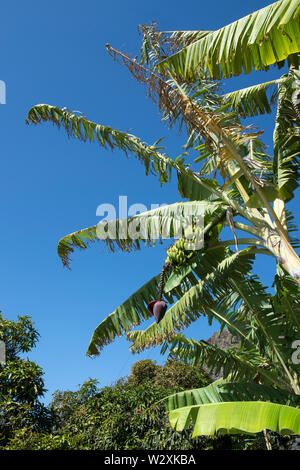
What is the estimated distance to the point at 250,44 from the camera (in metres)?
3.38

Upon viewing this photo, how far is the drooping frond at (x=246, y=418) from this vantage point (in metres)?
2.87

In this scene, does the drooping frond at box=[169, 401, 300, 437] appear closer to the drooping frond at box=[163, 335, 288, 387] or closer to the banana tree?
the banana tree

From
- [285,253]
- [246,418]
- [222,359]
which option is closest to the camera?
[246,418]

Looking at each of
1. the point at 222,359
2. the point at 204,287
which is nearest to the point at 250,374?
the point at 222,359

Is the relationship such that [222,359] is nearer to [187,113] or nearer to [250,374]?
[250,374]

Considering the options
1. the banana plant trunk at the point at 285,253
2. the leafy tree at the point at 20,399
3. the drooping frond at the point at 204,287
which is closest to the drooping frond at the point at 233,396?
the drooping frond at the point at 204,287

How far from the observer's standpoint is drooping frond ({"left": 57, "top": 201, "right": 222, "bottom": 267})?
4.52 metres

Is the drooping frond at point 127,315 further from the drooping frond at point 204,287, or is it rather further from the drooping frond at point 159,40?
the drooping frond at point 159,40

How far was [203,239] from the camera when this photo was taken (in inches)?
177

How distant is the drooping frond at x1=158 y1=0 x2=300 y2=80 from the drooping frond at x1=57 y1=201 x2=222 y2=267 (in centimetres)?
150

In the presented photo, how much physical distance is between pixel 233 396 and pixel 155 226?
7.26 feet

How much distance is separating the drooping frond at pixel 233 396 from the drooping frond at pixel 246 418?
4.37 ft

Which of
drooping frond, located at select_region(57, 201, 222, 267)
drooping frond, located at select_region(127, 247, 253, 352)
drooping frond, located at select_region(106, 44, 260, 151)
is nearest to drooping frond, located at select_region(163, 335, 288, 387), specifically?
drooping frond, located at select_region(127, 247, 253, 352)

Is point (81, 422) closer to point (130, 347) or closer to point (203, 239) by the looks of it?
point (130, 347)
